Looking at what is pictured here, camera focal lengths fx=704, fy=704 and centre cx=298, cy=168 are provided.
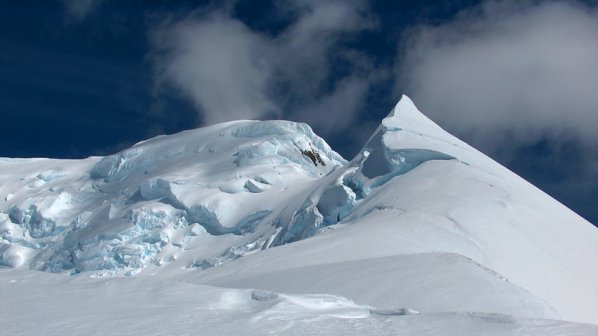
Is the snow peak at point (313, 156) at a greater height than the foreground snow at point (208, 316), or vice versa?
the snow peak at point (313, 156)

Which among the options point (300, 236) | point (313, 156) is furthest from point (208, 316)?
point (313, 156)

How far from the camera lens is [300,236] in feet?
92.1

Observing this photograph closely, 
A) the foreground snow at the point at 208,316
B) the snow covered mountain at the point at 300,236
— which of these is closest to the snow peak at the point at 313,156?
the snow covered mountain at the point at 300,236

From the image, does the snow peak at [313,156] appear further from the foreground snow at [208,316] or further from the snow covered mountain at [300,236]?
the foreground snow at [208,316]

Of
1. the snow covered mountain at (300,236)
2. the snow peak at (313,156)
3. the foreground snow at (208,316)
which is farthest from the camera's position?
the snow peak at (313,156)

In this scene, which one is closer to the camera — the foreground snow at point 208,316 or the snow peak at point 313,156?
the foreground snow at point 208,316

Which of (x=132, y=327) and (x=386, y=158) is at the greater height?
(x=386, y=158)

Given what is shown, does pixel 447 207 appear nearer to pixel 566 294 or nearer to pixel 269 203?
pixel 566 294

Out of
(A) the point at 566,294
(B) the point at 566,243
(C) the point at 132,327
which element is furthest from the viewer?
(B) the point at 566,243

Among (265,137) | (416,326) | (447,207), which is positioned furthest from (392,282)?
(265,137)

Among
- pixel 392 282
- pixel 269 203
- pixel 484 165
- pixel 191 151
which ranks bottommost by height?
pixel 392 282

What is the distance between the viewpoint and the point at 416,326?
7.16m

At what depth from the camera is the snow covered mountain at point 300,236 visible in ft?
27.2

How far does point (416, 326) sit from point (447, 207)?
14247 mm
